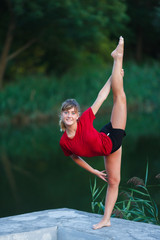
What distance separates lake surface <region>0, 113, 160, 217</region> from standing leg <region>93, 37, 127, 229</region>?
1.38m

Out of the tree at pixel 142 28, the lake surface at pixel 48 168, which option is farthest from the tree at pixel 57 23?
the tree at pixel 142 28

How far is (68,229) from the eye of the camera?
344 centimetres

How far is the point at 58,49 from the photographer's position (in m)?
20.7

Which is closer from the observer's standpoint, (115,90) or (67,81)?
(115,90)

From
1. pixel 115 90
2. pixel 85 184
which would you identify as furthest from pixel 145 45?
pixel 115 90

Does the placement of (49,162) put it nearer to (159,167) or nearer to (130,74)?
(159,167)

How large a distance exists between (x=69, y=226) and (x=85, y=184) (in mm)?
4387

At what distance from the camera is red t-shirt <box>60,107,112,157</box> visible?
3367 mm

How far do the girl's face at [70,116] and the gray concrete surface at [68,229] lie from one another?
34.3 inches

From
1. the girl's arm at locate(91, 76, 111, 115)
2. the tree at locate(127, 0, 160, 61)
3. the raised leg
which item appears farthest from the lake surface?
the tree at locate(127, 0, 160, 61)

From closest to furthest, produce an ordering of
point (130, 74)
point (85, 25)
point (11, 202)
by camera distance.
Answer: point (11, 202) → point (85, 25) → point (130, 74)

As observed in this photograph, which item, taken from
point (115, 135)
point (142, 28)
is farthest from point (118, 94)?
point (142, 28)

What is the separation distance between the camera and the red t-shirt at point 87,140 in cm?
337

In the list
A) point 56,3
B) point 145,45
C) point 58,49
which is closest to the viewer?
point 56,3
